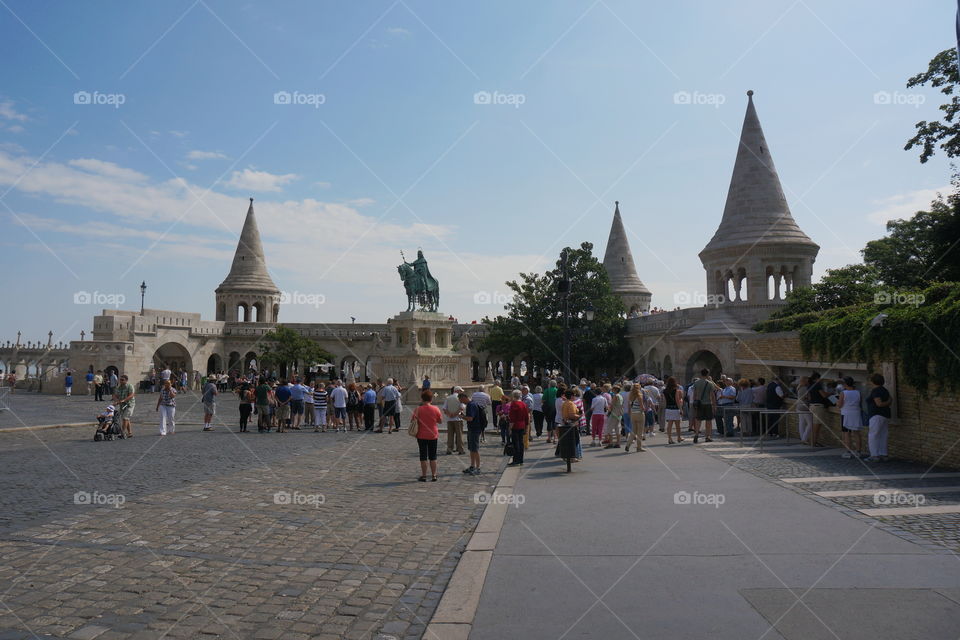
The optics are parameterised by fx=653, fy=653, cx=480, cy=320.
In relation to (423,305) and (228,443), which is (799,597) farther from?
(423,305)

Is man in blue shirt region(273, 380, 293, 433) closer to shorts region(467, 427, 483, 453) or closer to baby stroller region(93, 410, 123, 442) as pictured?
baby stroller region(93, 410, 123, 442)

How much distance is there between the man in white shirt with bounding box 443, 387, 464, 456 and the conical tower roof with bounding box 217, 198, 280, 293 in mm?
46005

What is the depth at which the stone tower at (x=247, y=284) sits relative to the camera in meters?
55.3

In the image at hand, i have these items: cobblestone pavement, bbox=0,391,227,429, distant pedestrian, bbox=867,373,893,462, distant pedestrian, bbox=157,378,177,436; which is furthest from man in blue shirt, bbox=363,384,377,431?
distant pedestrian, bbox=867,373,893,462

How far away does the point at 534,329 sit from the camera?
4166 centimetres

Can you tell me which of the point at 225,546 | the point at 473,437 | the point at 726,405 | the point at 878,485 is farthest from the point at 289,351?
the point at 878,485

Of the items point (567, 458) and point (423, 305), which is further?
point (423, 305)

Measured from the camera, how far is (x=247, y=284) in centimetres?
5541

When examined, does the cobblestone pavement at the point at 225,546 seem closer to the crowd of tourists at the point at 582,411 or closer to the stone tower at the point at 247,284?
the crowd of tourists at the point at 582,411

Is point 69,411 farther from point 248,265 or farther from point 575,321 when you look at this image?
point 248,265

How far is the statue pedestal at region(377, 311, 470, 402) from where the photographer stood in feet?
100

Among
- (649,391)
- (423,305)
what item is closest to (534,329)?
(423,305)

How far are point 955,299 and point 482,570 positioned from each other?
9.43m

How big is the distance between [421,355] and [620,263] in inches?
1091
